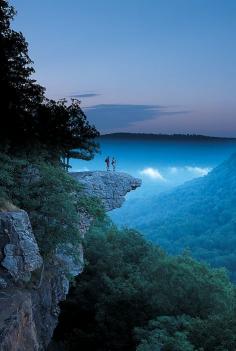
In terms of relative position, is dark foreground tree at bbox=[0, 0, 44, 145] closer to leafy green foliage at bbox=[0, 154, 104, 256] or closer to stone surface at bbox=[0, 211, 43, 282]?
leafy green foliage at bbox=[0, 154, 104, 256]

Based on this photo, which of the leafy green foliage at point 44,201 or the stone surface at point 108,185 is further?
the stone surface at point 108,185

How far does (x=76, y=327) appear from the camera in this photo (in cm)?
2647

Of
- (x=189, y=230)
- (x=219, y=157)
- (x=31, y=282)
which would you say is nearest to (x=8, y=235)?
(x=31, y=282)

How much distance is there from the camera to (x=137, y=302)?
2364 centimetres

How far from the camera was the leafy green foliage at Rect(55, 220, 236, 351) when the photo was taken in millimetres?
19281

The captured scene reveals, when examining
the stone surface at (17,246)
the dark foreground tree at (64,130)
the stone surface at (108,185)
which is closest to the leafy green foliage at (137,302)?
the stone surface at (108,185)

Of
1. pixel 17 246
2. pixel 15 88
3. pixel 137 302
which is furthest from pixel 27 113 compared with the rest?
pixel 137 302

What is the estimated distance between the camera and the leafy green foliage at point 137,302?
19281 mm

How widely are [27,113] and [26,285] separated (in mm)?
7728

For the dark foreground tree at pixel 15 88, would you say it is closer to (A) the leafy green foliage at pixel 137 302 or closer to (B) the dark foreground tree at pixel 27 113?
(B) the dark foreground tree at pixel 27 113

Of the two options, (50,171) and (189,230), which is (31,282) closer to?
(50,171)

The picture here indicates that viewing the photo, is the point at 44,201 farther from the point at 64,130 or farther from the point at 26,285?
the point at 64,130

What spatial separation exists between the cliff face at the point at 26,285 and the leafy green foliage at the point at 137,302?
412 centimetres

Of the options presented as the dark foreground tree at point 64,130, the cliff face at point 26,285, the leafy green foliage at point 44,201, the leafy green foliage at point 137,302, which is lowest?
the leafy green foliage at point 137,302
